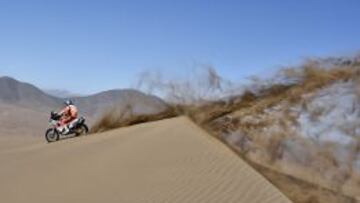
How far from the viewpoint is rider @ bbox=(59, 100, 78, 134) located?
2009 centimetres

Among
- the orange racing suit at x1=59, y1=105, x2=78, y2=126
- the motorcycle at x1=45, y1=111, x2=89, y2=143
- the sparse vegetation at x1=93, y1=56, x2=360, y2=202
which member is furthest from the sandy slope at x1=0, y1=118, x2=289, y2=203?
the orange racing suit at x1=59, y1=105, x2=78, y2=126

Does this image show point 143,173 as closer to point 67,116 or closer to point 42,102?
point 67,116

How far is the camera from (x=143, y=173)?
1041 cm

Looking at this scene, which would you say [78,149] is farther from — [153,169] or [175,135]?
[153,169]

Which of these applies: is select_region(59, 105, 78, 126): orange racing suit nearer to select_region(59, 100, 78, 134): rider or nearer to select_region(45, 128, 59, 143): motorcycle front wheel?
select_region(59, 100, 78, 134): rider

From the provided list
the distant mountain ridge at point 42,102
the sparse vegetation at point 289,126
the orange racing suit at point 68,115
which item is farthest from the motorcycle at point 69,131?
the sparse vegetation at point 289,126

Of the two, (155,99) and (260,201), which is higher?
(155,99)

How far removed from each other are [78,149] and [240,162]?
4167 millimetres

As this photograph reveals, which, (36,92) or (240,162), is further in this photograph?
(36,92)

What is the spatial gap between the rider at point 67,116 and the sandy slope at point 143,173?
6125 millimetres

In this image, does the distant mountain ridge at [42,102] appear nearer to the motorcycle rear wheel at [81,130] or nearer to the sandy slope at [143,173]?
the motorcycle rear wheel at [81,130]

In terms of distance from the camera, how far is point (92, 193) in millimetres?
9539

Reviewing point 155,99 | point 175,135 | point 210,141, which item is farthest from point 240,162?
point 155,99

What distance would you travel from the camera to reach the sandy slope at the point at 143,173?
30.4ft
